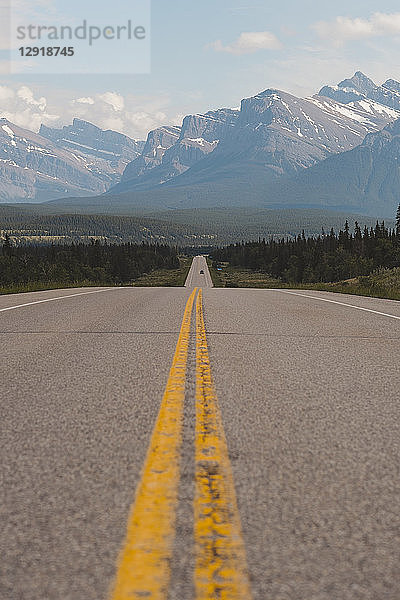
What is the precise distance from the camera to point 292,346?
908 cm

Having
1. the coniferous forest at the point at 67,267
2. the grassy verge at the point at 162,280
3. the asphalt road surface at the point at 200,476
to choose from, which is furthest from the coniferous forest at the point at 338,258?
the asphalt road surface at the point at 200,476

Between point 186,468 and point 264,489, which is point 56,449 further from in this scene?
point 264,489

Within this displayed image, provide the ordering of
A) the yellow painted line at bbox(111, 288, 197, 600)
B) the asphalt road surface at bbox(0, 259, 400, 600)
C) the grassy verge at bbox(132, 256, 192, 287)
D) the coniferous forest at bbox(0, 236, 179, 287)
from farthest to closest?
the coniferous forest at bbox(0, 236, 179, 287) → the grassy verge at bbox(132, 256, 192, 287) → the asphalt road surface at bbox(0, 259, 400, 600) → the yellow painted line at bbox(111, 288, 197, 600)

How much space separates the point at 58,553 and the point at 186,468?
1190 mm

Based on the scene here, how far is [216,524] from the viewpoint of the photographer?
2977 millimetres

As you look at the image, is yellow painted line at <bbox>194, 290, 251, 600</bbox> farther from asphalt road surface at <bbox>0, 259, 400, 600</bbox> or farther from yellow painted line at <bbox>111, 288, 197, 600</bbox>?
yellow painted line at <bbox>111, 288, 197, 600</bbox>

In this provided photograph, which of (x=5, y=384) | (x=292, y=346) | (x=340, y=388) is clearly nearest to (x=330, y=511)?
(x=340, y=388)

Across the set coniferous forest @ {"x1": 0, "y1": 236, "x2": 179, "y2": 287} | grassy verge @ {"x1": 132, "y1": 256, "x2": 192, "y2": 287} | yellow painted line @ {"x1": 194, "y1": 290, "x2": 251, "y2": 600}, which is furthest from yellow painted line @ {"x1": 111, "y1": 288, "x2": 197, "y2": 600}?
coniferous forest @ {"x1": 0, "y1": 236, "x2": 179, "y2": 287}

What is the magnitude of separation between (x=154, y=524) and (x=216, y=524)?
11.5 inches

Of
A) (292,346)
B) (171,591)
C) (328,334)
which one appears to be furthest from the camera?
(328,334)

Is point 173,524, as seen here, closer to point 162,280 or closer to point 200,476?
point 200,476

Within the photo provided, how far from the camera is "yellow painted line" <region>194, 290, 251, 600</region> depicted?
2428 millimetres

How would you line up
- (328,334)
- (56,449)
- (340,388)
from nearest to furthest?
(56,449) < (340,388) < (328,334)

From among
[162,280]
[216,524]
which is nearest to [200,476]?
[216,524]
